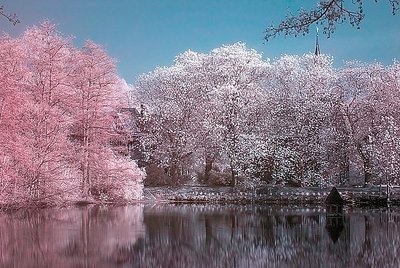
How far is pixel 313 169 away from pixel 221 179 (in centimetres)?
649

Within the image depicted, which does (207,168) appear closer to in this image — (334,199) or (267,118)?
(267,118)

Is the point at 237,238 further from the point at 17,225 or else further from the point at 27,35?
the point at 27,35

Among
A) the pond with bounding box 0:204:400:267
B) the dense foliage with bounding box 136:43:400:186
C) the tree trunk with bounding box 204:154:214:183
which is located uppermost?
the dense foliage with bounding box 136:43:400:186

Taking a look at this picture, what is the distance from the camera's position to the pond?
10.5m

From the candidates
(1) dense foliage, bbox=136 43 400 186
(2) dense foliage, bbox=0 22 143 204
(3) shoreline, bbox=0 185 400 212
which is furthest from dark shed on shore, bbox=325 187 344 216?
(2) dense foliage, bbox=0 22 143 204

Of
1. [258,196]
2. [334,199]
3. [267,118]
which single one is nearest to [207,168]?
[267,118]

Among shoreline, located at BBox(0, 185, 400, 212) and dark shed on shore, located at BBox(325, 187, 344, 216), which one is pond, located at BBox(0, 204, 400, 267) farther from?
shoreline, located at BBox(0, 185, 400, 212)

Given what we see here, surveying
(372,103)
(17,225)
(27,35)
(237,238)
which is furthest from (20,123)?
(372,103)

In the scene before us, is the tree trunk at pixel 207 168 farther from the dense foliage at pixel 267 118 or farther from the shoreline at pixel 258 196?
the shoreline at pixel 258 196

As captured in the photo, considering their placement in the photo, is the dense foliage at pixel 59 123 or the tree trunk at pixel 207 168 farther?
the tree trunk at pixel 207 168

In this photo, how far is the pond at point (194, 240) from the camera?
10539mm

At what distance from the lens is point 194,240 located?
13.7 m

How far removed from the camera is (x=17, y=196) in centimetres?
2244

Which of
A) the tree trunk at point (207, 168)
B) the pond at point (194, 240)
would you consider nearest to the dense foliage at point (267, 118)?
the tree trunk at point (207, 168)
